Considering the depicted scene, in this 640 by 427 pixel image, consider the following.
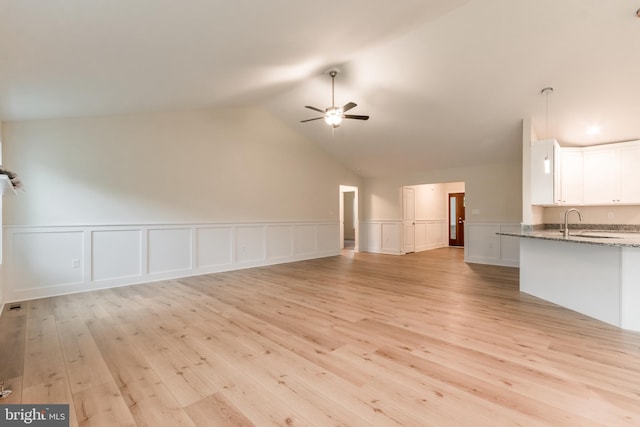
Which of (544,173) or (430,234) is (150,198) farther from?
(430,234)

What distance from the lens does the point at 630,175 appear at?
15.4ft

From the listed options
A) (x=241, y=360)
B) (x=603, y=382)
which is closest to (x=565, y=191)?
(x=603, y=382)

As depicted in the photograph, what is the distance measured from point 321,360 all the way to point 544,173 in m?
4.47

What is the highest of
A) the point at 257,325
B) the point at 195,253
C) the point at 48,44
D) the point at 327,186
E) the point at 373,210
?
the point at 48,44

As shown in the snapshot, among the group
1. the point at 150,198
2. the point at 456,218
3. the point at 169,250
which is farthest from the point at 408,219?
the point at 150,198

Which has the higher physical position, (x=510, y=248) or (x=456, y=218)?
(x=456, y=218)

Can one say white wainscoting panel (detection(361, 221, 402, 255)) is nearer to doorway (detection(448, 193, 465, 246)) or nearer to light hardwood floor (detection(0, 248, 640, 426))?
doorway (detection(448, 193, 465, 246))

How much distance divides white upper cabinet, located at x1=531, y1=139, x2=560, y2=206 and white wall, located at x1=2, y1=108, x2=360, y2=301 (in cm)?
501

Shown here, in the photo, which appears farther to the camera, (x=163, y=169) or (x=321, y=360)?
(x=163, y=169)

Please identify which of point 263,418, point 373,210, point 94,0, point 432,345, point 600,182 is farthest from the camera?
point 373,210

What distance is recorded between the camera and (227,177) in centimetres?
642

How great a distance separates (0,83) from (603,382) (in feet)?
17.6

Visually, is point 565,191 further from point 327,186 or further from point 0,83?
point 0,83

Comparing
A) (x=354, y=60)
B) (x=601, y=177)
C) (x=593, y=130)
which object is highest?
(x=354, y=60)
